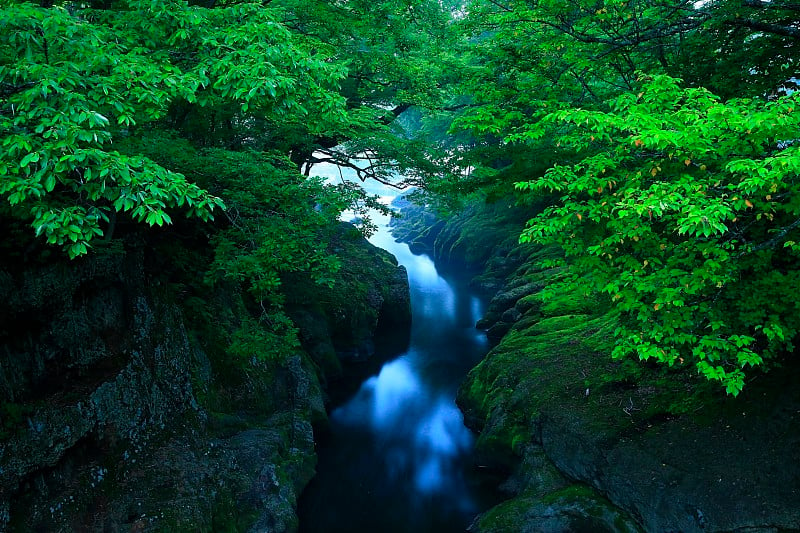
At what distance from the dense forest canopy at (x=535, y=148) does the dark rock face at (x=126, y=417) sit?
1215mm

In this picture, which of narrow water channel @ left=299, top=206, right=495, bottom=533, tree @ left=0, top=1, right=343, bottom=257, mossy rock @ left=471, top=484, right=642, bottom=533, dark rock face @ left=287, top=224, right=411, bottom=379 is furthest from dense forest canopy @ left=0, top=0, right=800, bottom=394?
dark rock face @ left=287, top=224, right=411, bottom=379

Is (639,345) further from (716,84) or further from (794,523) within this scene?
(716,84)

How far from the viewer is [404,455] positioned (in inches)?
621

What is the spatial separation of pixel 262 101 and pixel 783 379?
394 inches

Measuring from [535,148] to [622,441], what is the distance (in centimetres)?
646

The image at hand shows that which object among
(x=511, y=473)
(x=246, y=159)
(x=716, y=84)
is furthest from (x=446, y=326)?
(x=716, y=84)

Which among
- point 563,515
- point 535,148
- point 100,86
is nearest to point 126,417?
point 100,86

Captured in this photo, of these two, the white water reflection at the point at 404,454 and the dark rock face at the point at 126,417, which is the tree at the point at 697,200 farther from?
the white water reflection at the point at 404,454

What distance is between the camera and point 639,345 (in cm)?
674

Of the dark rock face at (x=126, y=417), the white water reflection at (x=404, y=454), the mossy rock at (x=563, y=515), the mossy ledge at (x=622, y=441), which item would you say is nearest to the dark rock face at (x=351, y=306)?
the white water reflection at (x=404, y=454)

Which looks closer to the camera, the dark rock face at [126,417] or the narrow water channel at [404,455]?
the dark rock face at [126,417]

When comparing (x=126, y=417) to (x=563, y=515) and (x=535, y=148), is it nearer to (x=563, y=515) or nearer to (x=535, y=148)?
(x=563, y=515)

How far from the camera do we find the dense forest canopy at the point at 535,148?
5.08m

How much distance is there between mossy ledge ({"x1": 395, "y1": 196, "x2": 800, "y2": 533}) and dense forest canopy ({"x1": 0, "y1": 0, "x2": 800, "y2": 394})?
1.28 metres
